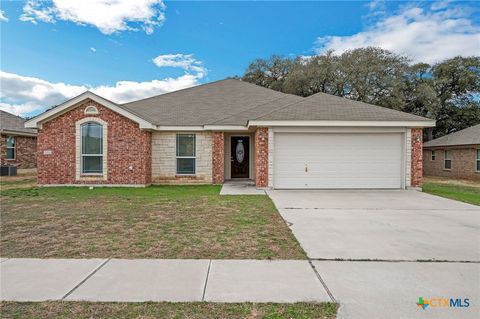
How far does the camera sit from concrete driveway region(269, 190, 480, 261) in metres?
4.55

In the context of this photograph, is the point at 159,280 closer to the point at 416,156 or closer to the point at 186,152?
Result: the point at 186,152

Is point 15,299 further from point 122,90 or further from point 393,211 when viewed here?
point 122,90

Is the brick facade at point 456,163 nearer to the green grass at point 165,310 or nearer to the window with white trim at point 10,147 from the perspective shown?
the green grass at point 165,310

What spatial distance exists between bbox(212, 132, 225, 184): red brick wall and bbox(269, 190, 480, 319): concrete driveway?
18.3 feet

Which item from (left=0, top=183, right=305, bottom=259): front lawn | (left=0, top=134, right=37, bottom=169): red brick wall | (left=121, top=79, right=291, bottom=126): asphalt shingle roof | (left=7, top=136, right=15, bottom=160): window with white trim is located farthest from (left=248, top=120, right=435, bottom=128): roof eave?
(left=7, top=136, right=15, bottom=160): window with white trim

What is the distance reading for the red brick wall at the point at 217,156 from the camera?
45.1 ft

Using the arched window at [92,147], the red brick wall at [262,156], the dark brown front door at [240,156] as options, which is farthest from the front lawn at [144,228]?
the dark brown front door at [240,156]

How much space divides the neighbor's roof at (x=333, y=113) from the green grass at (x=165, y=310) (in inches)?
373

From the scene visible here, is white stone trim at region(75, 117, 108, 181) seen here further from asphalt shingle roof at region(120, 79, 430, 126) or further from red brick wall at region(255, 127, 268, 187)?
red brick wall at region(255, 127, 268, 187)

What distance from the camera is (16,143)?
1970cm

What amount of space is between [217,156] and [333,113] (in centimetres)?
574

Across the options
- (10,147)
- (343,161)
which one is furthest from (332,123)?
(10,147)

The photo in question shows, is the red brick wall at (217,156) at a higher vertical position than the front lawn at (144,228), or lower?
higher

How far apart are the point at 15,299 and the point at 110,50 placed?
1681cm
